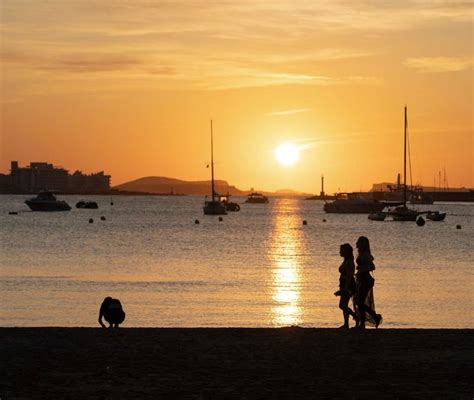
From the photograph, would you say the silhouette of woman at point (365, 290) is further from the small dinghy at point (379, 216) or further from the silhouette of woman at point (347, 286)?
the small dinghy at point (379, 216)

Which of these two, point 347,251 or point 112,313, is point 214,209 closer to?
point 112,313

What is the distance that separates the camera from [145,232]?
445ft

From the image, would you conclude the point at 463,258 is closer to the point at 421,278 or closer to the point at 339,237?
the point at 421,278

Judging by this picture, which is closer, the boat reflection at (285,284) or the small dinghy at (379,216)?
the boat reflection at (285,284)
